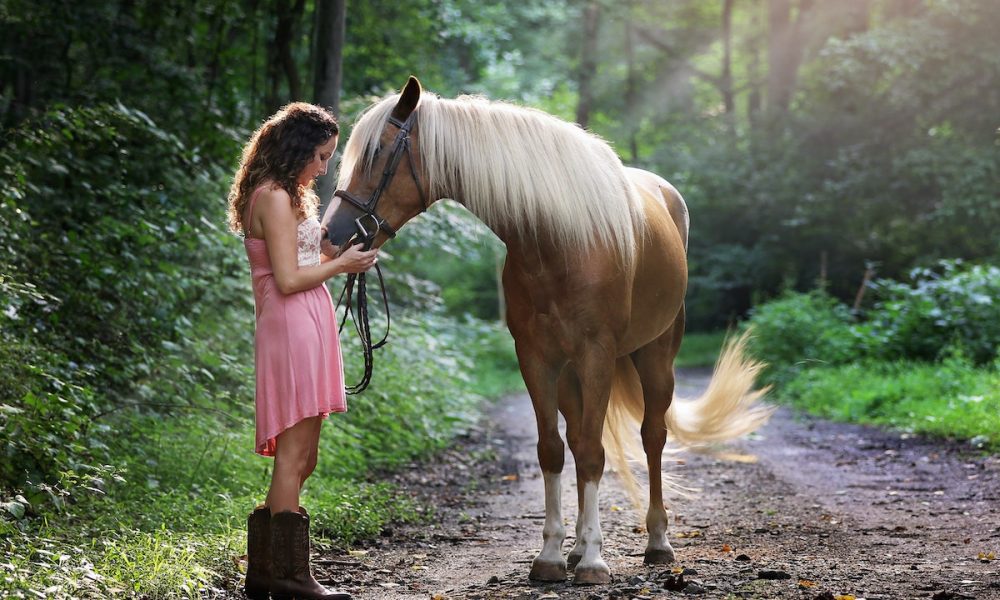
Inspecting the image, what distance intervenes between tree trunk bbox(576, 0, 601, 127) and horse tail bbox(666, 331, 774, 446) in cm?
2173

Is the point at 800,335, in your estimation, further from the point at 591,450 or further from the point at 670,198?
the point at 591,450

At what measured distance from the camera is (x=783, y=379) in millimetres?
14117

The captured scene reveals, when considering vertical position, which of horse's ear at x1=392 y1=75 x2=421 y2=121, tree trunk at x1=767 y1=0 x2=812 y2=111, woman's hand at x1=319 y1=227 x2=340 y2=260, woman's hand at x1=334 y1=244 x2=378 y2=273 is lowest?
woman's hand at x1=334 y1=244 x2=378 y2=273

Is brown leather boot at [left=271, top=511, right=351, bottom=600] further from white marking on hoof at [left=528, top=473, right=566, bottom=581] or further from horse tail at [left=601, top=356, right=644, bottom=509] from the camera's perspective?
horse tail at [left=601, top=356, right=644, bottom=509]

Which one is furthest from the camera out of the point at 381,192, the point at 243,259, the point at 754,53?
the point at 754,53

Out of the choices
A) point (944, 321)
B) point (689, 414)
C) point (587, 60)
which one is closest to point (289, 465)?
point (689, 414)

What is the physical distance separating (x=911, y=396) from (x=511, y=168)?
302 inches

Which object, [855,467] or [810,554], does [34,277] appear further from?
[855,467]

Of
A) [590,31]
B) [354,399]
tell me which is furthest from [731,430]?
[590,31]

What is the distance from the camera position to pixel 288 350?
11.8ft

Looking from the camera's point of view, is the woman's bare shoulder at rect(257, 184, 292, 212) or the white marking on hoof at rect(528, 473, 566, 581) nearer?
the woman's bare shoulder at rect(257, 184, 292, 212)

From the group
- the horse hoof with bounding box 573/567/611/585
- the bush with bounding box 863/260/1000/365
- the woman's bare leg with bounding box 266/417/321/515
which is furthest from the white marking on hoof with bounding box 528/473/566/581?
the bush with bounding box 863/260/1000/365

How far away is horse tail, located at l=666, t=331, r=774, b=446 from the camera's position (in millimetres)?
5832

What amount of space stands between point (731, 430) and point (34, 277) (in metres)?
4.24
